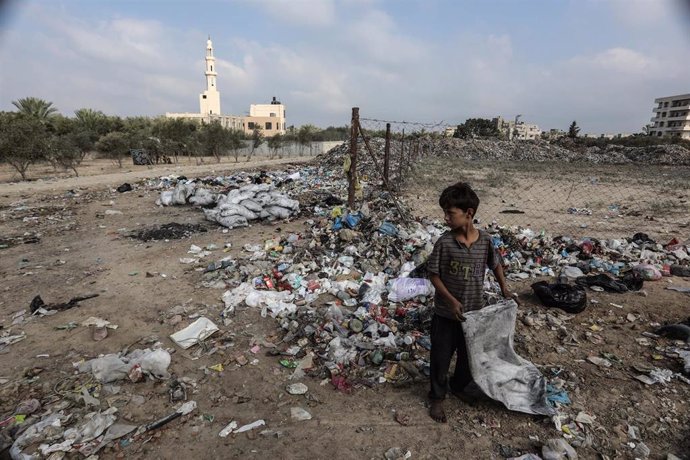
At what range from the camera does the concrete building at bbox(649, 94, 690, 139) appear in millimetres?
56812

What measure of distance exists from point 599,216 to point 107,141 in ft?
80.1

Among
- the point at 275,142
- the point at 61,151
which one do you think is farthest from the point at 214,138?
the point at 61,151

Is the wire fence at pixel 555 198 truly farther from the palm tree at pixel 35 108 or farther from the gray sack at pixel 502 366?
the palm tree at pixel 35 108

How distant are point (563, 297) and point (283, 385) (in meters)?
2.72

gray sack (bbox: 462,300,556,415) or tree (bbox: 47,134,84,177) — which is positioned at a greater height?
tree (bbox: 47,134,84,177)

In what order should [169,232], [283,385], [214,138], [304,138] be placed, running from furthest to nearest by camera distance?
[304,138]
[214,138]
[169,232]
[283,385]

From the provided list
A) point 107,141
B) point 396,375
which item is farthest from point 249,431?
point 107,141

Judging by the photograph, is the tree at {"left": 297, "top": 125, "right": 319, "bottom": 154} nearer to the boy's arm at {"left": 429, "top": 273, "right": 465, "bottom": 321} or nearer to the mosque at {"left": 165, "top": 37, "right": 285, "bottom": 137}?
the mosque at {"left": 165, "top": 37, "right": 285, "bottom": 137}

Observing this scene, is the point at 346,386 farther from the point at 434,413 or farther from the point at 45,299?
the point at 45,299

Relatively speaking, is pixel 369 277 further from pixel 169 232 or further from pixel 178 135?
pixel 178 135

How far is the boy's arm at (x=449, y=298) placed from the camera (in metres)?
2.02

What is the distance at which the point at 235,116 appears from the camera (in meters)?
50.9

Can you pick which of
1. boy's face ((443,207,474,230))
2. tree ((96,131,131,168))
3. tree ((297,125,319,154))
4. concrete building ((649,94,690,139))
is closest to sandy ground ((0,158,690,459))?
boy's face ((443,207,474,230))

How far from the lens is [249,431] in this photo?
2.21 metres
